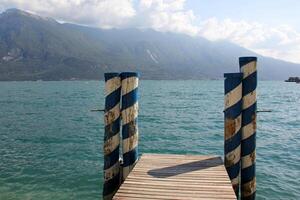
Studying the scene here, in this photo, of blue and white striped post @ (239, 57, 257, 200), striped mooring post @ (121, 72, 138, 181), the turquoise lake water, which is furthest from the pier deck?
the turquoise lake water

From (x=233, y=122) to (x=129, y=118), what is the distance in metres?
2.30

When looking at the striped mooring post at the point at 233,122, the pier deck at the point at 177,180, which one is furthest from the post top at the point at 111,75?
the striped mooring post at the point at 233,122

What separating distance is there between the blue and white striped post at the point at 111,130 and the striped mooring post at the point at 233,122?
7.93 ft

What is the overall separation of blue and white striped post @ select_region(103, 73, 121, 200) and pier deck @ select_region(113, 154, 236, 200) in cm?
61

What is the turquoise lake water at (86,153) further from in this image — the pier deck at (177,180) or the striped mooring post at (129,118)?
the pier deck at (177,180)

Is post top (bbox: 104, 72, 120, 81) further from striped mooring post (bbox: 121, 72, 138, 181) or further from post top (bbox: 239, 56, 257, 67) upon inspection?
post top (bbox: 239, 56, 257, 67)

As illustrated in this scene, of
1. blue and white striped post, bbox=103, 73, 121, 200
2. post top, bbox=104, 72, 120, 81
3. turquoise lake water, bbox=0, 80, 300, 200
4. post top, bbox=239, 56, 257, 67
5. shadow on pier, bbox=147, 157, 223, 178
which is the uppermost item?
post top, bbox=239, 56, 257, 67

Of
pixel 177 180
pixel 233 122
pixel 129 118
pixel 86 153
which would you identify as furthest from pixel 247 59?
pixel 86 153

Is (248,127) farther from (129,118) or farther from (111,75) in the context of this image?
(111,75)

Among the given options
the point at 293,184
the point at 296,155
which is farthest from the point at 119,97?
the point at 296,155

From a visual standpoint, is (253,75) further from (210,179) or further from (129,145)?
(129,145)

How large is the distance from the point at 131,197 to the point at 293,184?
963 centimetres

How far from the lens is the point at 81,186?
14.2m

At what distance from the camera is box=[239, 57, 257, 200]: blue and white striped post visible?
8.33 m
